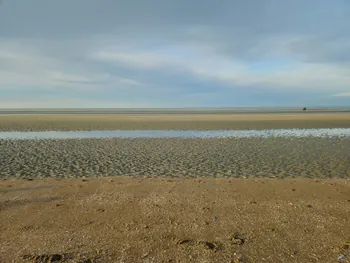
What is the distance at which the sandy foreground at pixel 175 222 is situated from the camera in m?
5.18

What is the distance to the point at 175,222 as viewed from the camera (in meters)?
6.62

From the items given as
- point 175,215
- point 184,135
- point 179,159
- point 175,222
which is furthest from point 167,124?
point 175,222

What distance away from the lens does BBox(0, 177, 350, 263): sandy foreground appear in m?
5.18

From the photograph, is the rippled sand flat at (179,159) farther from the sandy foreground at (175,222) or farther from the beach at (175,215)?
the sandy foreground at (175,222)

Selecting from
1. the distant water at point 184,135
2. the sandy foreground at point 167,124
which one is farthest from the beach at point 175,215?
the sandy foreground at point 167,124

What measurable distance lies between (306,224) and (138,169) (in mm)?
8861

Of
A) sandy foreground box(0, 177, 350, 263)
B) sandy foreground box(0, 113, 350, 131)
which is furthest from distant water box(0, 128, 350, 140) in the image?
sandy foreground box(0, 177, 350, 263)

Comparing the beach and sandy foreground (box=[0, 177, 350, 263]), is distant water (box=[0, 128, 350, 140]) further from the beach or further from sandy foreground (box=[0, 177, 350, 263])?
sandy foreground (box=[0, 177, 350, 263])

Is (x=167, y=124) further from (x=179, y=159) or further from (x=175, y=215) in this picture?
(x=175, y=215)

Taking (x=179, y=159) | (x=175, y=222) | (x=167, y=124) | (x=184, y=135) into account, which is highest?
(x=167, y=124)

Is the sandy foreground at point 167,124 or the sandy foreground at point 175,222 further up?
the sandy foreground at point 167,124

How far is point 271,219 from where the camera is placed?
6766mm

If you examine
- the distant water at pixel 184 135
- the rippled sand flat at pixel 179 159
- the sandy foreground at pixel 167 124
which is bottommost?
the rippled sand flat at pixel 179 159

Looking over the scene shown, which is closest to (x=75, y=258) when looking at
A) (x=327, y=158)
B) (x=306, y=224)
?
(x=306, y=224)
